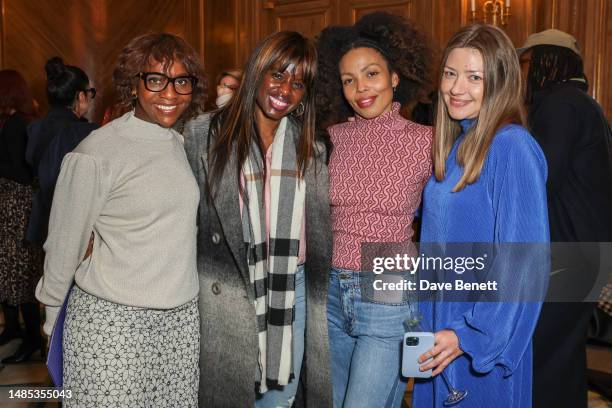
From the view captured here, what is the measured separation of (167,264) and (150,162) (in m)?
0.33

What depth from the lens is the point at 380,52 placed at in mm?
2244

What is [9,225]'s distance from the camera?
12.9 feet

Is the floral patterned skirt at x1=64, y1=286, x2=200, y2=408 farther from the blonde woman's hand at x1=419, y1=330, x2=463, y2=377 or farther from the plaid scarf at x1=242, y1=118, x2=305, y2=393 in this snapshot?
the blonde woman's hand at x1=419, y1=330, x2=463, y2=377

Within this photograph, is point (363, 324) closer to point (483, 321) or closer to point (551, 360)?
point (483, 321)

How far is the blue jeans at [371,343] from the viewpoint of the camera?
79.2 inches

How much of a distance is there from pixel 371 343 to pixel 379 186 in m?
0.56

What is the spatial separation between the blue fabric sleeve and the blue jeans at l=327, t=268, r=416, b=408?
1.44ft

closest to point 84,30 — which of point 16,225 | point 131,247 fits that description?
point 16,225

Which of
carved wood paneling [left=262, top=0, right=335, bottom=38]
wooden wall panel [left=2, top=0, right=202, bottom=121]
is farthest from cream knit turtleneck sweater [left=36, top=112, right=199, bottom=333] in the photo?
wooden wall panel [left=2, top=0, right=202, bottom=121]

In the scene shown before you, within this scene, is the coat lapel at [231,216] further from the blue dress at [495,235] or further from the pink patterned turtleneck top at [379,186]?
the blue dress at [495,235]

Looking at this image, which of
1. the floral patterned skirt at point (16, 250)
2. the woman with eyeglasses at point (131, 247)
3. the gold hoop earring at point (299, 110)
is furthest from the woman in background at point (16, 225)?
the gold hoop earring at point (299, 110)

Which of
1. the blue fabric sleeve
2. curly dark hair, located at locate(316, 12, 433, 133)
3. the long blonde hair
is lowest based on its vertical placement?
the blue fabric sleeve

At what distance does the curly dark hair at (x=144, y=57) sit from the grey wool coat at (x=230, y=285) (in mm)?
245

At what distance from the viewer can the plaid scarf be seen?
6.69 feet
